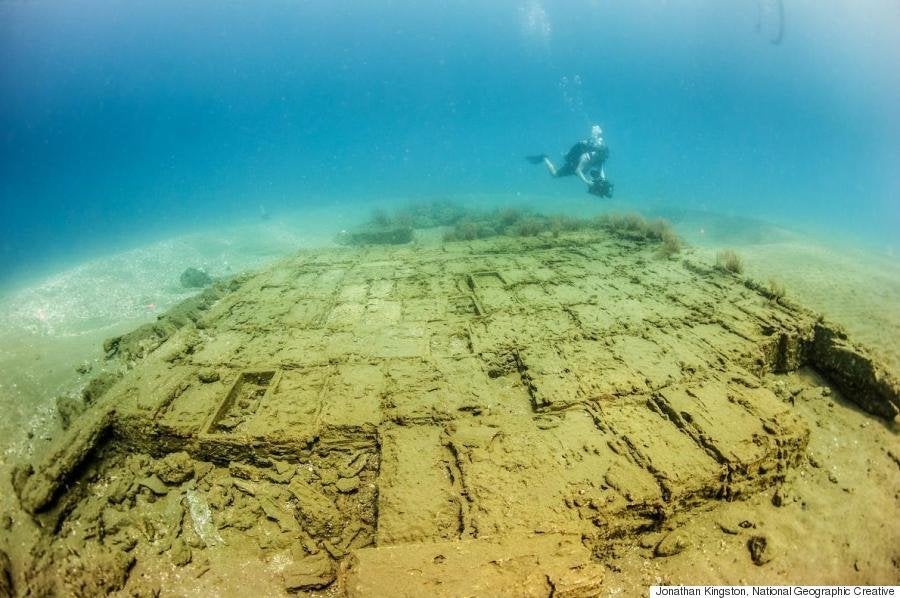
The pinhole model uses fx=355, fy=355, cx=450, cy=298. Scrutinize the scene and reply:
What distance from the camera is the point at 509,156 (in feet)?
368

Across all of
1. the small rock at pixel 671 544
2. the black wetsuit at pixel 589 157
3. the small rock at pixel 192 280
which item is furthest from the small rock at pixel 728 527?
the small rock at pixel 192 280

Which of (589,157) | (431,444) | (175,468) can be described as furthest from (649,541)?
(589,157)

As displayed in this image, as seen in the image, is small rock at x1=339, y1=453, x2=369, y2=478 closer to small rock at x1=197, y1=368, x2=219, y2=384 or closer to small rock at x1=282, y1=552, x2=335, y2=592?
small rock at x1=282, y1=552, x2=335, y2=592

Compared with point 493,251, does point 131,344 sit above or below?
below

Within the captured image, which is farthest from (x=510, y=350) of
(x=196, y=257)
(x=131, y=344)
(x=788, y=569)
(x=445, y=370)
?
(x=196, y=257)

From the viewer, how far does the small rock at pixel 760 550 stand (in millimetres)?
3037

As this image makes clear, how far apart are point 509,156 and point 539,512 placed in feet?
395

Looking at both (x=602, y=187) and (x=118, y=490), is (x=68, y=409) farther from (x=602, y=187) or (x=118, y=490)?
(x=602, y=187)

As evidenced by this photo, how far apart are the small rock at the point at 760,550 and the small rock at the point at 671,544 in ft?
1.88

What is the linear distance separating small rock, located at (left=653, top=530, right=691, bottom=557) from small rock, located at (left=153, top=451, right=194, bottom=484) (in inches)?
176

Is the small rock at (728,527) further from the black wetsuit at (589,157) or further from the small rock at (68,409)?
the black wetsuit at (589,157)

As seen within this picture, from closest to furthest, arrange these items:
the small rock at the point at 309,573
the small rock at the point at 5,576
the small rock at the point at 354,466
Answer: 1. the small rock at the point at 309,573
2. the small rock at the point at 5,576
3. the small rock at the point at 354,466

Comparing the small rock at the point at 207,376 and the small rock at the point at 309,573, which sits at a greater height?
the small rock at the point at 207,376

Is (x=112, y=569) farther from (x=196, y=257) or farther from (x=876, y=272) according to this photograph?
(x=876, y=272)
